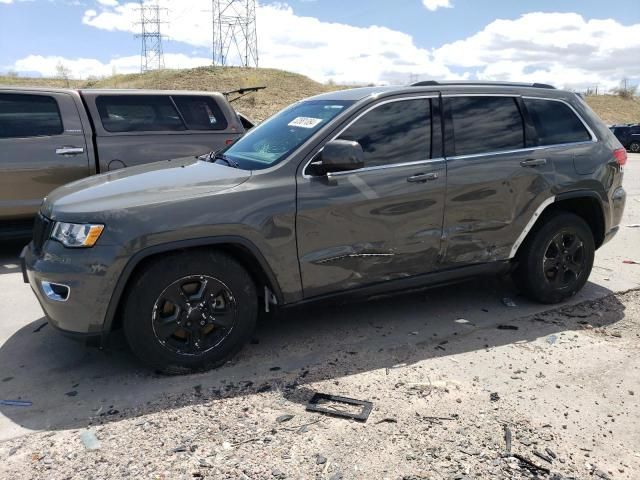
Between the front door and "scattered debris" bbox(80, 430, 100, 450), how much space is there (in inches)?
59.6

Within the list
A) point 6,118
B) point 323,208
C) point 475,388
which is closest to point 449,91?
point 323,208

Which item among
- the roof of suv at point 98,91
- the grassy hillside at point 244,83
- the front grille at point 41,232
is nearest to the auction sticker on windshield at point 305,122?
the front grille at point 41,232

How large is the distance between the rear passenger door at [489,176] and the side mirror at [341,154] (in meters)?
0.83

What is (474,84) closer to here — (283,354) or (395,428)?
(283,354)

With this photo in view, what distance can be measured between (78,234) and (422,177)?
2262mm

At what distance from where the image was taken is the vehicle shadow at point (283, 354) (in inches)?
126

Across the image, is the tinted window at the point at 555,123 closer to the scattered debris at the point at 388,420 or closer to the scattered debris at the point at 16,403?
the scattered debris at the point at 388,420

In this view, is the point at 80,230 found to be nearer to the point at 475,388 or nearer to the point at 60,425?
the point at 60,425

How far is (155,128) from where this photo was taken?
674 centimetres

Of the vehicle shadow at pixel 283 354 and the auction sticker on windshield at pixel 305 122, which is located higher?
the auction sticker on windshield at pixel 305 122

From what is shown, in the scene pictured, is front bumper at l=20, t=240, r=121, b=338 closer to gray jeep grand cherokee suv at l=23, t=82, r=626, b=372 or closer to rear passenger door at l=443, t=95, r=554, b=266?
gray jeep grand cherokee suv at l=23, t=82, r=626, b=372

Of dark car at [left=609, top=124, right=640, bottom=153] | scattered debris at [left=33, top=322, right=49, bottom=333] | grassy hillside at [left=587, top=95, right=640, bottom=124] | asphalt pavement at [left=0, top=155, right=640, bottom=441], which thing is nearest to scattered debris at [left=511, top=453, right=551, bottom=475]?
asphalt pavement at [left=0, top=155, right=640, bottom=441]

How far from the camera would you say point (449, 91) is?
13.5 ft

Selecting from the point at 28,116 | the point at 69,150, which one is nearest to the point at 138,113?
the point at 69,150
